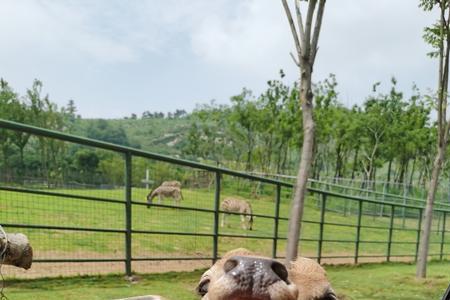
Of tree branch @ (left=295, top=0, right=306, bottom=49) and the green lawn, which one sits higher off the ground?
tree branch @ (left=295, top=0, right=306, bottom=49)

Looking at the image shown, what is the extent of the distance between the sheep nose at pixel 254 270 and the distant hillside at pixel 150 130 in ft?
230

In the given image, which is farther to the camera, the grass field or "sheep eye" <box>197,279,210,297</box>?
the grass field

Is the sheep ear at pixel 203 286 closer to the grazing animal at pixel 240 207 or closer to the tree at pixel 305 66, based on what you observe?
the tree at pixel 305 66

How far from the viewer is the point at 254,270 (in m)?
1.28

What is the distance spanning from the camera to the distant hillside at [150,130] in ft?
258

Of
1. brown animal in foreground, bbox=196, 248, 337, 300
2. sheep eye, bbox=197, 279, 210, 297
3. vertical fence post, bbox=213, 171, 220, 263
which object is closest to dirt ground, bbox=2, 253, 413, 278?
vertical fence post, bbox=213, 171, 220, 263

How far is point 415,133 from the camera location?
29.7m

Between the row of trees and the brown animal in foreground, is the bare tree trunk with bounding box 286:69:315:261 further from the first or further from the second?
the row of trees

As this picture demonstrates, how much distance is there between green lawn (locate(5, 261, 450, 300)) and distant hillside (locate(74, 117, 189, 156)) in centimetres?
6380

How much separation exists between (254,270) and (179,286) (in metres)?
4.74

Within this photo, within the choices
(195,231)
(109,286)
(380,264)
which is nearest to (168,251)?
(195,231)

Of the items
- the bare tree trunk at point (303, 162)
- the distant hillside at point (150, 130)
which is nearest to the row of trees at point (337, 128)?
the bare tree trunk at point (303, 162)

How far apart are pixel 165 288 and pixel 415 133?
86.8 feet

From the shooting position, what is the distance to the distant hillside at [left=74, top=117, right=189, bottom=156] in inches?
3098
